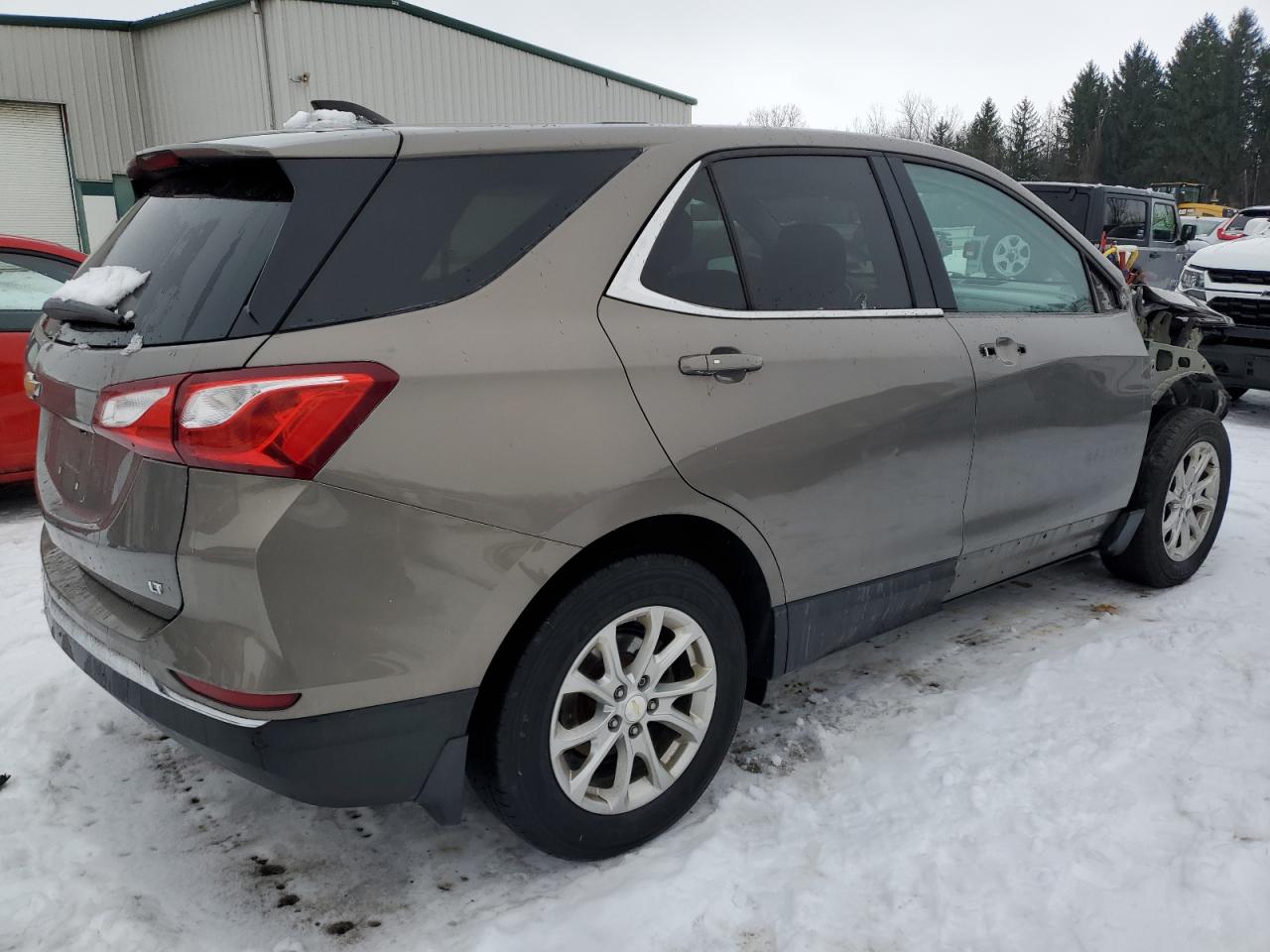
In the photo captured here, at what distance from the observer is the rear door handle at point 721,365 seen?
228 centimetres

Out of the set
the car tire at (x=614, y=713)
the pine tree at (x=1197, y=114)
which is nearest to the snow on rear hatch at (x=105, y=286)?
the car tire at (x=614, y=713)

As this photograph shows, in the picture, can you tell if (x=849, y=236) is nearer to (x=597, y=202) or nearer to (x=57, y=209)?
(x=597, y=202)

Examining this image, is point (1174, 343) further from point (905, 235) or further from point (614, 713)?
point (614, 713)

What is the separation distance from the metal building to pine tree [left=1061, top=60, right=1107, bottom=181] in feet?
179

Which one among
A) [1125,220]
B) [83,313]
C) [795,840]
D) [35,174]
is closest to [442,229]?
[83,313]

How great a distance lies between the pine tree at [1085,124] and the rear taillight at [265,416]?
69024 mm

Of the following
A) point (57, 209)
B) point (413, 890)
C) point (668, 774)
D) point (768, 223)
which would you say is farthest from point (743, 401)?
point (57, 209)

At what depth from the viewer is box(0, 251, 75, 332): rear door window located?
5301 mm

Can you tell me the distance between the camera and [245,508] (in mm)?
1761

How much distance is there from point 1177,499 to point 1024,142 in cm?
6826

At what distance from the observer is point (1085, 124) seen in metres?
64.6

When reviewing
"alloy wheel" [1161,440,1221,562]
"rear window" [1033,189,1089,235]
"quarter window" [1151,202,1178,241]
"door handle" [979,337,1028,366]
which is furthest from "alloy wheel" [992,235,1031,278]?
"quarter window" [1151,202,1178,241]

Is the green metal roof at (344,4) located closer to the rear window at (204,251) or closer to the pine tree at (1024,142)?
the rear window at (204,251)

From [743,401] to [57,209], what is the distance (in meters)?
19.5
